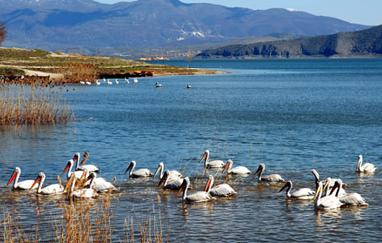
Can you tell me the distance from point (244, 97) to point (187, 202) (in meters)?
48.5

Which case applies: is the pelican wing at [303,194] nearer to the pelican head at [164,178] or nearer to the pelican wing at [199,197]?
the pelican wing at [199,197]

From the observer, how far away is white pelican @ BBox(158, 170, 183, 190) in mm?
21453

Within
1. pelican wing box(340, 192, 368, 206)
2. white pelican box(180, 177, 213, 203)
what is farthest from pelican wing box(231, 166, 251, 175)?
pelican wing box(340, 192, 368, 206)

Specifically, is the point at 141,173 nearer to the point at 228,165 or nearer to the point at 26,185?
the point at 228,165

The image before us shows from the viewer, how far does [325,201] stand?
19125 mm

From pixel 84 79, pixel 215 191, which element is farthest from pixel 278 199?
pixel 84 79

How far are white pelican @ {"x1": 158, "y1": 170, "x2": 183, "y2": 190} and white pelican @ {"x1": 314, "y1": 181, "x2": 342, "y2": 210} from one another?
4129mm

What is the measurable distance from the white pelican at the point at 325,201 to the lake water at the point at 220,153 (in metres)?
0.31

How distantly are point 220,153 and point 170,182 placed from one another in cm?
855

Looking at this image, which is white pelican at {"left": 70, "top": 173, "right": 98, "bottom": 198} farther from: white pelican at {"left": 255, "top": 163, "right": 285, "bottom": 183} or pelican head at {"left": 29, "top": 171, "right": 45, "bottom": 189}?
white pelican at {"left": 255, "top": 163, "right": 285, "bottom": 183}

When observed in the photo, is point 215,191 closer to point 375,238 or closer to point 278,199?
point 278,199

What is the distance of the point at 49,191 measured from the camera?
20.4 meters

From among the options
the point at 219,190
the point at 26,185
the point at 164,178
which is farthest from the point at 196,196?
the point at 26,185

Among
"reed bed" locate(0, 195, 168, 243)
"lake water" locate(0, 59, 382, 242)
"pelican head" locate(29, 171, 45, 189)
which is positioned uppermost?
"pelican head" locate(29, 171, 45, 189)
